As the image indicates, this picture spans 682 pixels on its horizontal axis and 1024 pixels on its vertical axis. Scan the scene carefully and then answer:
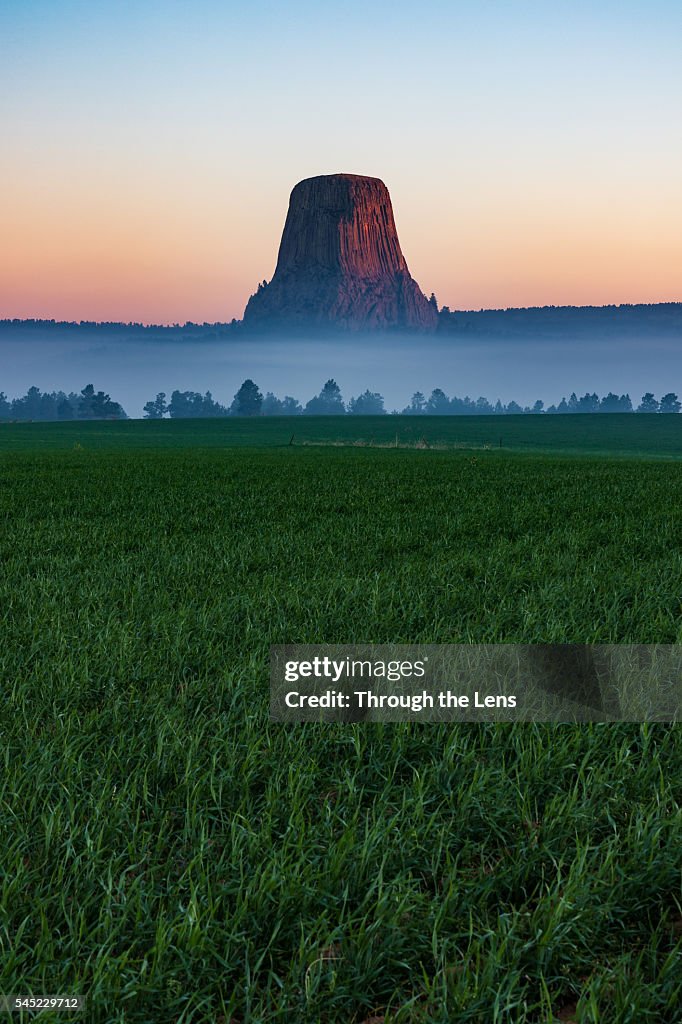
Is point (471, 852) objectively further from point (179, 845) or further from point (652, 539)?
point (652, 539)

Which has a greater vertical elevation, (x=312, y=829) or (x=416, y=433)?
(x=416, y=433)

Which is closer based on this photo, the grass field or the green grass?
the grass field

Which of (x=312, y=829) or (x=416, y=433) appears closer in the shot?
(x=312, y=829)

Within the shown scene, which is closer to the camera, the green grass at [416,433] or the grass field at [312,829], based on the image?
the grass field at [312,829]

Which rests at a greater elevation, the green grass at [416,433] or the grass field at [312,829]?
the green grass at [416,433]

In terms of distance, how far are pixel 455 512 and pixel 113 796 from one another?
11.7m

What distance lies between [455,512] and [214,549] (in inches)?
236

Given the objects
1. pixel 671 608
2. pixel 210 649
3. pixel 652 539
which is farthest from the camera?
pixel 652 539

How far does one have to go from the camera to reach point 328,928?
273cm

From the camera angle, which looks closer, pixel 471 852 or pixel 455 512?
pixel 471 852

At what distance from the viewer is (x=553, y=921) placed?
264 cm

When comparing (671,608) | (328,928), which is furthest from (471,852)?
(671,608)

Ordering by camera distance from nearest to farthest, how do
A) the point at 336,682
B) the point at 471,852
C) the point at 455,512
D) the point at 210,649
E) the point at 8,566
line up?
the point at 471,852, the point at 336,682, the point at 210,649, the point at 8,566, the point at 455,512

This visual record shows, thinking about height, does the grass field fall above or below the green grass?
below
